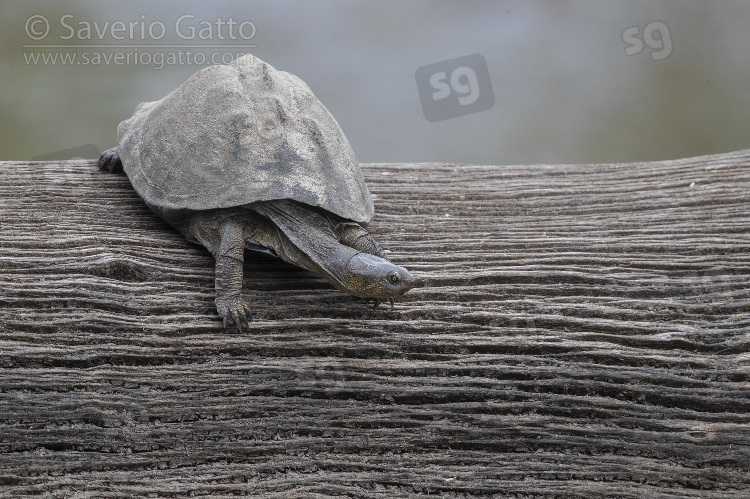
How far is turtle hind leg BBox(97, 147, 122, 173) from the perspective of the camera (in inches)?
123

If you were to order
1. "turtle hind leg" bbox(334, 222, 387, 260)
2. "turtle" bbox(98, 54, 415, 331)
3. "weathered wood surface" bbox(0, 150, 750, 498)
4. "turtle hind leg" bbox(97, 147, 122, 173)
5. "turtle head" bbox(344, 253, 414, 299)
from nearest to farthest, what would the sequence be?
"weathered wood surface" bbox(0, 150, 750, 498), "turtle head" bbox(344, 253, 414, 299), "turtle" bbox(98, 54, 415, 331), "turtle hind leg" bbox(334, 222, 387, 260), "turtle hind leg" bbox(97, 147, 122, 173)

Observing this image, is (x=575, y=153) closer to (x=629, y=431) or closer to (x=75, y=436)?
(x=629, y=431)

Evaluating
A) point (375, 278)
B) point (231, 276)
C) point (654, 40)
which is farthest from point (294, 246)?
point (654, 40)

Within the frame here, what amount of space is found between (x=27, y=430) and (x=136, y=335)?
0.40 m

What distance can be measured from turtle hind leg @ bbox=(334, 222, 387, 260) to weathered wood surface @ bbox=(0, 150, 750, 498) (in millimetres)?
155

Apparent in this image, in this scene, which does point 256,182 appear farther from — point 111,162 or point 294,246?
point 111,162

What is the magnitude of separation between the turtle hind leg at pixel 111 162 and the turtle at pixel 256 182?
173mm

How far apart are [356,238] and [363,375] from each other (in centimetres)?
56

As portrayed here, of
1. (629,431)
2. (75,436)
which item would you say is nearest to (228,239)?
(75,436)

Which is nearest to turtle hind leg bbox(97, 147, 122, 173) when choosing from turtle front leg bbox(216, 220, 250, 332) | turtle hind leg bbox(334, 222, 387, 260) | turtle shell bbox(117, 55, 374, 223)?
turtle shell bbox(117, 55, 374, 223)

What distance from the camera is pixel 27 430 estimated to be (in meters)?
2.21

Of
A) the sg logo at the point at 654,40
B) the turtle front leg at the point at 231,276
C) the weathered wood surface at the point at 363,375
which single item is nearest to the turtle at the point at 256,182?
the turtle front leg at the point at 231,276

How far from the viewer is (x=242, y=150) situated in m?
2.70

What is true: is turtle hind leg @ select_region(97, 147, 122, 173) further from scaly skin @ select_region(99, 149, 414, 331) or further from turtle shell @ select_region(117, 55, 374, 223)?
scaly skin @ select_region(99, 149, 414, 331)
